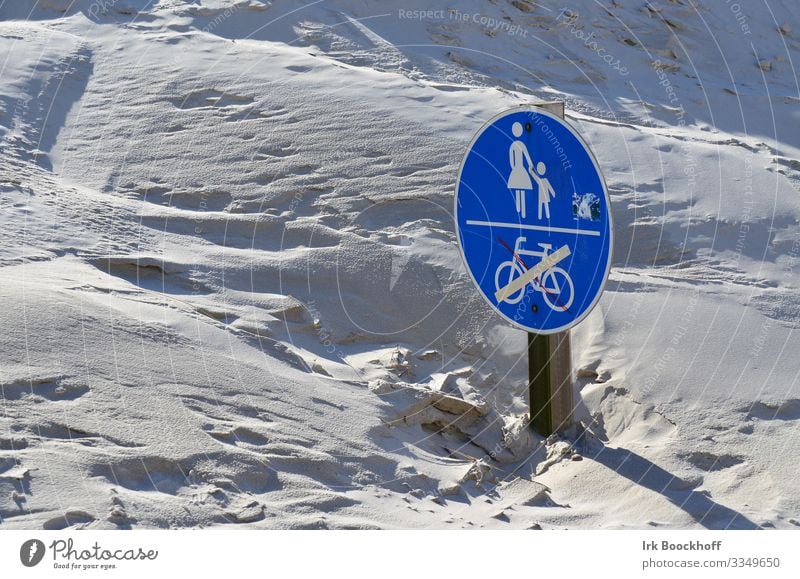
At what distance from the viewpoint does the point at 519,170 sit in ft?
12.3

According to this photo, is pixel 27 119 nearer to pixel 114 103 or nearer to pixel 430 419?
pixel 114 103

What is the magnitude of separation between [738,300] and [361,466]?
201 centimetres

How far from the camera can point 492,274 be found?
383 cm

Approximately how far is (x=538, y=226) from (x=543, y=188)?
132mm

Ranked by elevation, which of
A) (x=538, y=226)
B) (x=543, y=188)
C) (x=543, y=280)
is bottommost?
(x=543, y=280)

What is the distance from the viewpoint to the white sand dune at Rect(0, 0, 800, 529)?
333cm

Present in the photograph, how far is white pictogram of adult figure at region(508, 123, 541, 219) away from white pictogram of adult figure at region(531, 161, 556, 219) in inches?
0.9

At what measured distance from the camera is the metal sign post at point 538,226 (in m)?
3.64

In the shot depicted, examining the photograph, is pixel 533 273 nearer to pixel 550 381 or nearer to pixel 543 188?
pixel 543 188

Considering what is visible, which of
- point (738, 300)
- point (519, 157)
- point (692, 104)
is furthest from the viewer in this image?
point (692, 104)

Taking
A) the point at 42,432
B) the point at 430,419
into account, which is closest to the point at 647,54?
the point at 430,419

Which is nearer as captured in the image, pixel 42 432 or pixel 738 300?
pixel 42 432

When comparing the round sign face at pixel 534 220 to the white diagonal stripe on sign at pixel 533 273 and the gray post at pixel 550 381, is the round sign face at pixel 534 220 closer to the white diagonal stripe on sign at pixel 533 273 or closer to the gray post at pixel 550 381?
the white diagonal stripe on sign at pixel 533 273

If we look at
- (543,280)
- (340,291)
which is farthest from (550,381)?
(340,291)
